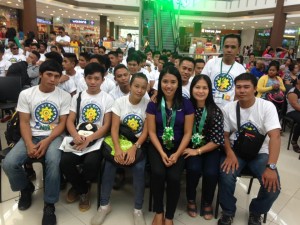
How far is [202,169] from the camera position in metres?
2.18

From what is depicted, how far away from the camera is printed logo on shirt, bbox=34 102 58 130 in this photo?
226cm

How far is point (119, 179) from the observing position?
2.70m

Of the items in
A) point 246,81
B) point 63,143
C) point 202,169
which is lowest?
point 202,169

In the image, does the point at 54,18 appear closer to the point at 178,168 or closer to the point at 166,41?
the point at 166,41

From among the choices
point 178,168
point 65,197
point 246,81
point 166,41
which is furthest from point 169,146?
point 166,41

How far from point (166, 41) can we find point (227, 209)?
38.1 ft

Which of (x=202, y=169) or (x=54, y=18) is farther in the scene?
(x=54, y=18)

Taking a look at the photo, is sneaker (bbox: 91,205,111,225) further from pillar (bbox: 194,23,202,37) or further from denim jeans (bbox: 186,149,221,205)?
pillar (bbox: 194,23,202,37)

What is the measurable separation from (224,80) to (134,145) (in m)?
1.29

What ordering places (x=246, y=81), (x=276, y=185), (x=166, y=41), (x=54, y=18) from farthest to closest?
(x=54, y=18) → (x=166, y=41) → (x=246, y=81) → (x=276, y=185)

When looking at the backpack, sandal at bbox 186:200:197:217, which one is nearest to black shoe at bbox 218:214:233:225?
sandal at bbox 186:200:197:217

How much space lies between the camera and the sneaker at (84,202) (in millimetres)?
2248

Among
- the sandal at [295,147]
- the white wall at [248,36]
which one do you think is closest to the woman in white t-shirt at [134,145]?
the sandal at [295,147]

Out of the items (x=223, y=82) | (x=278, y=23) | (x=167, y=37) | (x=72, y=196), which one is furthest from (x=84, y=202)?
(x=278, y=23)
